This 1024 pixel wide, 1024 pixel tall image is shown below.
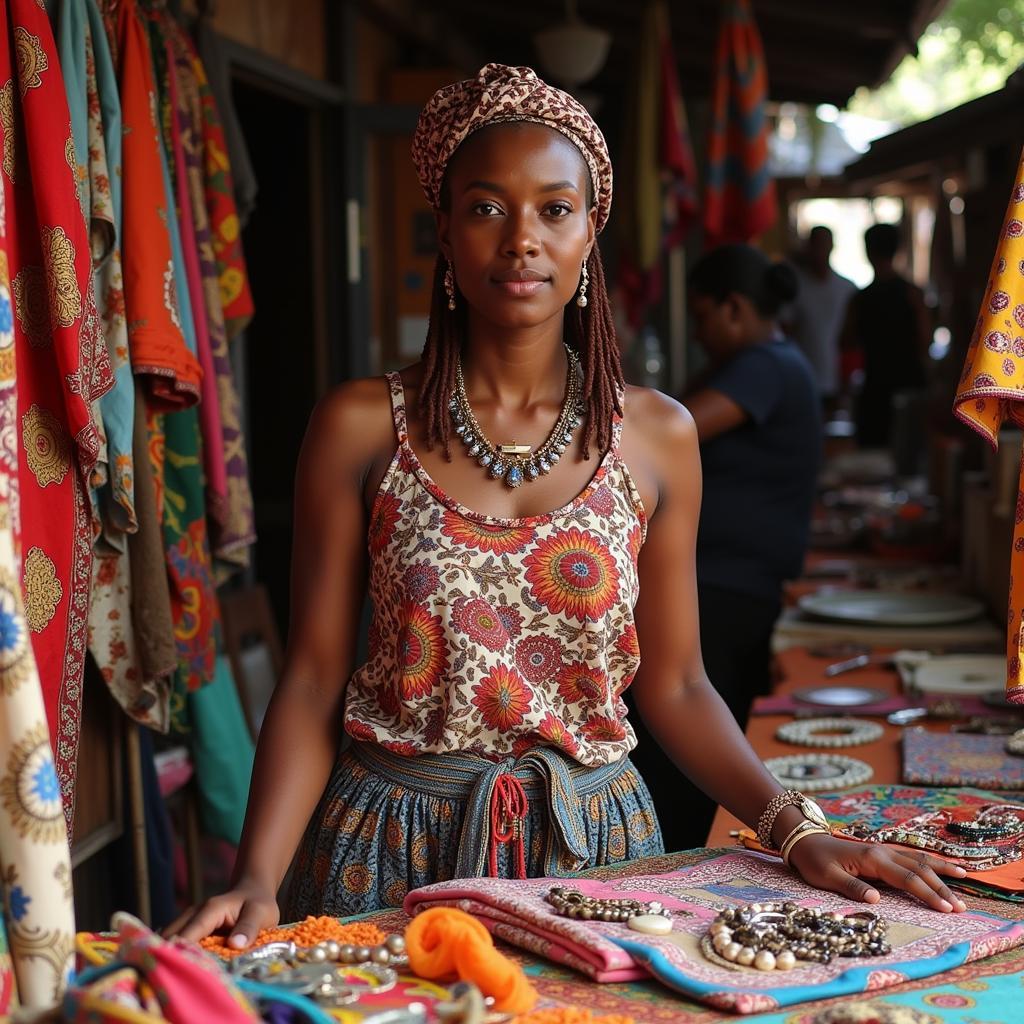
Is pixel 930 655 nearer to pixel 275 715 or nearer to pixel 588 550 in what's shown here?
pixel 588 550

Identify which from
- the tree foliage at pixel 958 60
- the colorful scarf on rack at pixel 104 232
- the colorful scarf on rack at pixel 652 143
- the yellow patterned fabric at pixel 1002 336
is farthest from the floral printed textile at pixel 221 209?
the tree foliage at pixel 958 60

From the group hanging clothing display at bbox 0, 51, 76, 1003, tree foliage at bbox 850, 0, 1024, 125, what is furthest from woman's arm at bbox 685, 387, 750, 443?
tree foliage at bbox 850, 0, 1024, 125

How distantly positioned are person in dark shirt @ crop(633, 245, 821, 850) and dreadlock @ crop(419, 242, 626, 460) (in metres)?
2.09

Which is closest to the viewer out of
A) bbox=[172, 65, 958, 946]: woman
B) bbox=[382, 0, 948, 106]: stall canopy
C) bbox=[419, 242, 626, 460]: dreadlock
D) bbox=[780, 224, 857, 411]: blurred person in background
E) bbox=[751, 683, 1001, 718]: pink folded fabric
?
bbox=[172, 65, 958, 946]: woman

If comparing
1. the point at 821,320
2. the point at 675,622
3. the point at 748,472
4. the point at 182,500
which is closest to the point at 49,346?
the point at 182,500

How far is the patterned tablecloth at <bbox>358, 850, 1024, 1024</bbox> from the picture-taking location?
1.32 m

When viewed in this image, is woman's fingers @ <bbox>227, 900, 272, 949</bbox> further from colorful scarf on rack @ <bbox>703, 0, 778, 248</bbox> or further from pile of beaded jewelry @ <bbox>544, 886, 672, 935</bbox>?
colorful scarf on rack @ <bbox>703, 0, 778, 248</bbox>

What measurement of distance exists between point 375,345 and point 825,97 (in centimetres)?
483

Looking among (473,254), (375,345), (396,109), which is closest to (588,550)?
(473,254)

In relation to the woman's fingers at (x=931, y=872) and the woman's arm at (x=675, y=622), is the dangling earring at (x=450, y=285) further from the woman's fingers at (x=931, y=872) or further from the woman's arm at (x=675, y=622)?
the woman's fingers at (x=931, y=872)

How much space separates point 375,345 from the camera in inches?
252

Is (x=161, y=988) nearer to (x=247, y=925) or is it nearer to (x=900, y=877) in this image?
(x=247, y=925)

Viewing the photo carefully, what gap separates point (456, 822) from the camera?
1.88 metres

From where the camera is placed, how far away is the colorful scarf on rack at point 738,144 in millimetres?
5559
